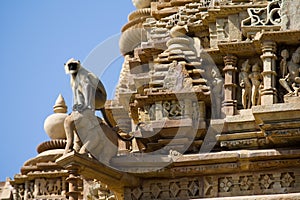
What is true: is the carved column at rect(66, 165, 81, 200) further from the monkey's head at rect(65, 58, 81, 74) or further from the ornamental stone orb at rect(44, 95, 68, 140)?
the ornamental stone orb at rect(44, 95, 68, 140)

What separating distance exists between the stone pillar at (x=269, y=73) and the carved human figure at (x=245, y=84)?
692 mm

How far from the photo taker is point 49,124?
53.0 meters

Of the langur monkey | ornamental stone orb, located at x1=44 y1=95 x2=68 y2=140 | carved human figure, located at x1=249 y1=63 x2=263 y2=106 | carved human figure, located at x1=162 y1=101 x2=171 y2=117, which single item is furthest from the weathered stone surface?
ornamental stone orb, located at x1=44 y1=95 x2=68 y2=140

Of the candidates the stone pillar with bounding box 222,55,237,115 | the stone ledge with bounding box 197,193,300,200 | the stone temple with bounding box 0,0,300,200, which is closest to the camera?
the stone ledge with bounding box 197,193,300,200

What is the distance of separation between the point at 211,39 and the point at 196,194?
4351mm

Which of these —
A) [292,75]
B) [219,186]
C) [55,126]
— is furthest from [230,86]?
[55,126]

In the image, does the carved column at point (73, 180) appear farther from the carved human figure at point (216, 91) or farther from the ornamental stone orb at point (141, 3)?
the ornamental stone orb at point (141, 3)

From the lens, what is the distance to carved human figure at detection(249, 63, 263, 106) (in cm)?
4483

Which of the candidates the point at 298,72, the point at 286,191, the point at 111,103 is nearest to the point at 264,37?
the point at 298,72

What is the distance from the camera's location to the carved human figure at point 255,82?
4483 cm

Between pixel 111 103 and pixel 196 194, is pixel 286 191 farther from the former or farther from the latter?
pixel 111 103

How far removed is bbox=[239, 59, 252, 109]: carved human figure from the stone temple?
0.08 feet

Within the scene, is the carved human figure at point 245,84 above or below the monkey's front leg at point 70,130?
above

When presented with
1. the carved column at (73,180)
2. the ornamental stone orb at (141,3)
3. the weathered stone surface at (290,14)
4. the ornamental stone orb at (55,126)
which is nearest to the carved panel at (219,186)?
the carved column at (73,180)
